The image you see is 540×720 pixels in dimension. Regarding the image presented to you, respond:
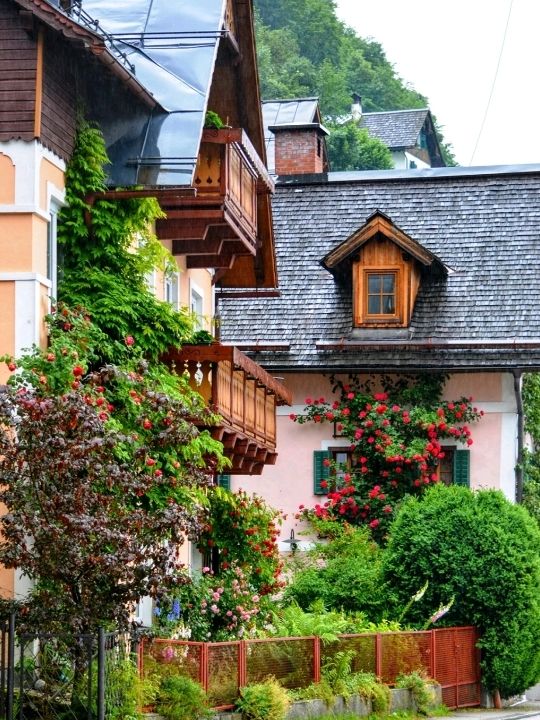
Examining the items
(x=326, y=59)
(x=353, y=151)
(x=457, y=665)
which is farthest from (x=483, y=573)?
(x=326, y=59)

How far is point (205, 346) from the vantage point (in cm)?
2200

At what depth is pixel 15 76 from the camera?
63.3ft

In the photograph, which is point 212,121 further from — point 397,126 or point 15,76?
point 397,126

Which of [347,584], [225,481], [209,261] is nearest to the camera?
[347,584]

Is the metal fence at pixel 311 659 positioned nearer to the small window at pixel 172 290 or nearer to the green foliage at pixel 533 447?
the small window at pixel 172 290

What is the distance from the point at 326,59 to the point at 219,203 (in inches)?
3117

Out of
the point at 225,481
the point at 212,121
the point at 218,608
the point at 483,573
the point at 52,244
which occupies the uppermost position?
the point at 212,121

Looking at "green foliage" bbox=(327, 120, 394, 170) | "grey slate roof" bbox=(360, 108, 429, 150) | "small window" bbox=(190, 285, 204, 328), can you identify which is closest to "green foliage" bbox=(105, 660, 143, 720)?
"small window" bbox=(190, 285, 204, 328)

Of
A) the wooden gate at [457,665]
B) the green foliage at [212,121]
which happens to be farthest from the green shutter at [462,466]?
the green foliage at [212,121]

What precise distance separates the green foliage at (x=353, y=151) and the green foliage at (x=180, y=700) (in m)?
62.5

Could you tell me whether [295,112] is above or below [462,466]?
above

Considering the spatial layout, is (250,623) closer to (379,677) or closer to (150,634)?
(379,677)

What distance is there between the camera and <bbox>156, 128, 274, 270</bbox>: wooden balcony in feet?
75.0

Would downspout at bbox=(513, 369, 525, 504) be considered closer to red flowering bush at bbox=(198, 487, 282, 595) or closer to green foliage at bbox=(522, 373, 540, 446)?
green foliage at bbox=(522, 373, 540, 446)
